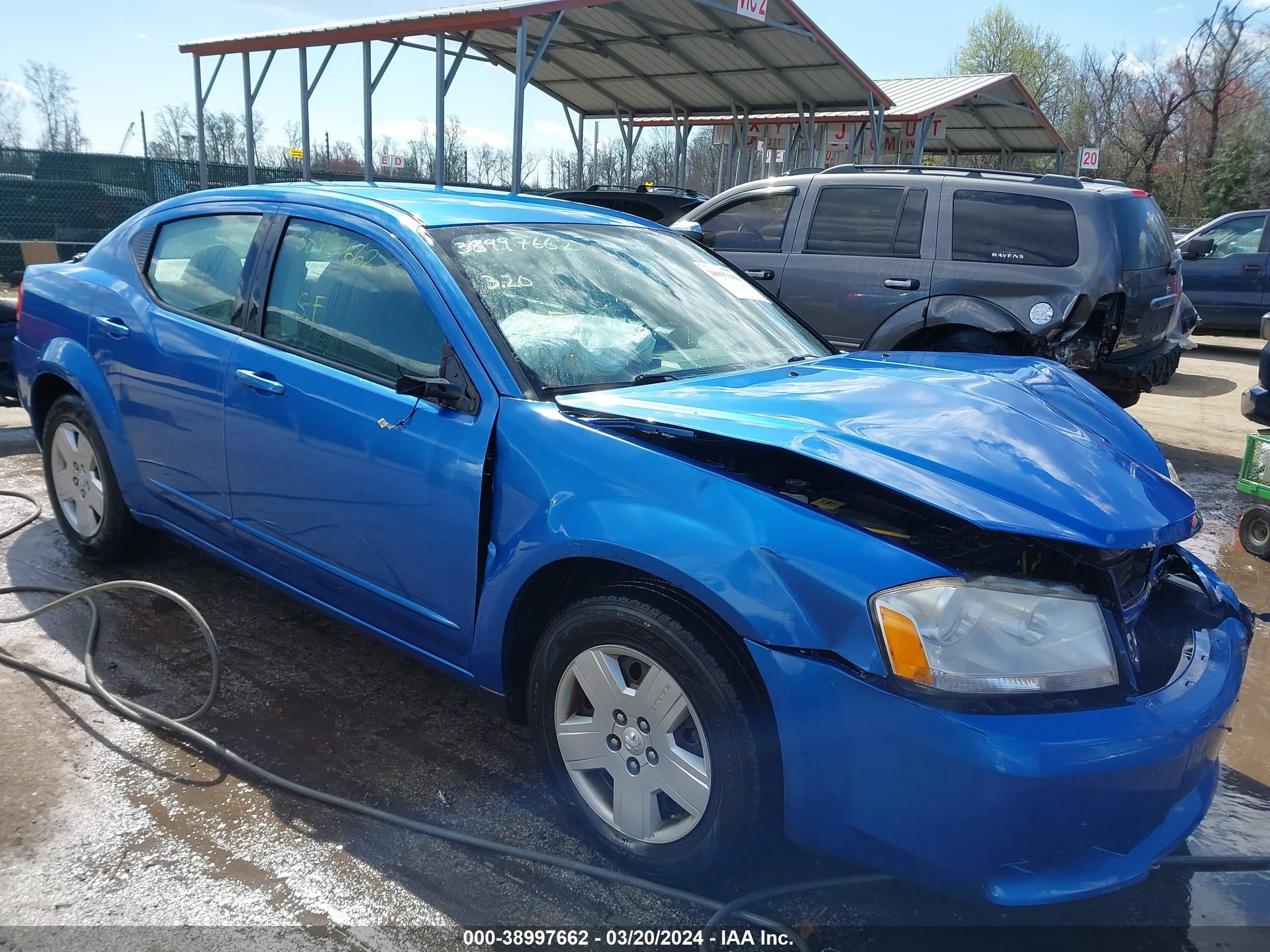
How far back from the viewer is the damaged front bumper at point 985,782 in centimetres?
184

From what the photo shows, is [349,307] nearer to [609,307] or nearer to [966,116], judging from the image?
[609,307]

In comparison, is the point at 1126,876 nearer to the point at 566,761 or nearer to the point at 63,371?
the point at 566,761

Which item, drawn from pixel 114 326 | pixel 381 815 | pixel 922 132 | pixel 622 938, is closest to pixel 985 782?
pixel 622 938

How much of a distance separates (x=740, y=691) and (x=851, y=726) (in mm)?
262

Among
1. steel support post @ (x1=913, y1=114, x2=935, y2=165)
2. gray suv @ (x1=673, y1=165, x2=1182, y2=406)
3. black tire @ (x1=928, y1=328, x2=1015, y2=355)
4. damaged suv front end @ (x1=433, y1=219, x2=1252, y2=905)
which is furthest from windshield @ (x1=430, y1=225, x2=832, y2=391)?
steel support post @ (x1=913, y1=114, x2=935, y2=165)

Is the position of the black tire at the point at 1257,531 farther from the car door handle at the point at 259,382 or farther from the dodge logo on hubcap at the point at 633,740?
the car door handle at the point at 259,382

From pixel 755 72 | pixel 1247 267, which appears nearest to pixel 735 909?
pixel 1247 267

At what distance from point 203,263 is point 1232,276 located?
13.8 metres

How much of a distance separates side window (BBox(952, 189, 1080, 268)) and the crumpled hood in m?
3.90

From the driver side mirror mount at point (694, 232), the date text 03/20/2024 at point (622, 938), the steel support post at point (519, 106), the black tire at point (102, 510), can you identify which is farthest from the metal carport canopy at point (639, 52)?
the date text 03/20/2024 at point (622, 938)

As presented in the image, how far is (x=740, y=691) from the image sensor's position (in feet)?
6.83

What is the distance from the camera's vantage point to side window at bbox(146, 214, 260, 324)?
11.3ft

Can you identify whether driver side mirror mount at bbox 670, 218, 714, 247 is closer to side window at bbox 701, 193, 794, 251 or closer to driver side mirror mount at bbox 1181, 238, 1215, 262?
side window at bbox 701, 193, 794, 251

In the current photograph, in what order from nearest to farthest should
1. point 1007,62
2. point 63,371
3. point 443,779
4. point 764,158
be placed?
point 443,779 → point 63,371 → point 764,158 → point 1007,62
